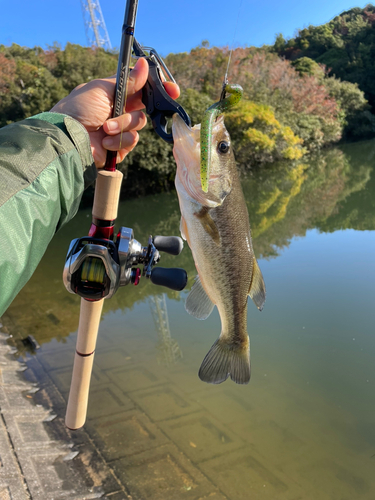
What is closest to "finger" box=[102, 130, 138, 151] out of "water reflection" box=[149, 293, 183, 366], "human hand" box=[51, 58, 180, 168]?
"human hand" box=[51, 58, 180, 168]

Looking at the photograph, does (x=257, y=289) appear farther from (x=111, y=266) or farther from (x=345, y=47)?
(x=345, y=47)

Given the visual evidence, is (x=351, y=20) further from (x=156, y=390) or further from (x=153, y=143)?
(x=156, y=390)

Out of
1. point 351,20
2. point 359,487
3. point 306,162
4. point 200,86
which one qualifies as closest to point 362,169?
point 306,162

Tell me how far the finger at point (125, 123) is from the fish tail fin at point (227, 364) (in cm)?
98

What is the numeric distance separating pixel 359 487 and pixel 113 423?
86.9 inches

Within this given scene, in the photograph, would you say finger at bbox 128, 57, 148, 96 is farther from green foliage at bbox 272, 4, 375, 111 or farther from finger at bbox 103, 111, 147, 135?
green foliage at bbox 272, 4, 375, 111

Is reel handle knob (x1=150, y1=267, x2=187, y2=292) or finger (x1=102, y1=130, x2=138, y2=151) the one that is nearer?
reel handle knob (x1=150, y1=267, x2=187, y2=292)

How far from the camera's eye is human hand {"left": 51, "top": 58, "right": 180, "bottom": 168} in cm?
165

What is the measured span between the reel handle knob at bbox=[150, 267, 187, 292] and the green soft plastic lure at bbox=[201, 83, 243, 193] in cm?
48

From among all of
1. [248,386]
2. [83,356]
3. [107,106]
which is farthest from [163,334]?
[107,106]

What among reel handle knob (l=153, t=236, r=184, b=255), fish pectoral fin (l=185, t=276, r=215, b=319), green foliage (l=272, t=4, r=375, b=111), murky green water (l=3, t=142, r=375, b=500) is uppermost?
green foliage (l=272, t=4, r=375, b=111)

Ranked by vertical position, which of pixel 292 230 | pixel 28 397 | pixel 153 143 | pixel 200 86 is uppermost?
pixel 200 86

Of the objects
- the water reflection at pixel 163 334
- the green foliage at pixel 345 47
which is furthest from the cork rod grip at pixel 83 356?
the green foliage at pixel 345 47

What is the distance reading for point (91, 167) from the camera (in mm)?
1611
